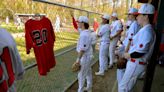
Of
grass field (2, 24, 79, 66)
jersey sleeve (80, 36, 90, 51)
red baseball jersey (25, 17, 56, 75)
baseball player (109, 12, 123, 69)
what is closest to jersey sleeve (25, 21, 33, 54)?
red baseball jersey (25, 17, 56, 75)

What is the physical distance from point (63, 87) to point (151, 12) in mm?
2657

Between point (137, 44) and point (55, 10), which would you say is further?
point (55, 10)

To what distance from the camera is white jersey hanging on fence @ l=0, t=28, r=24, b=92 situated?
4.90ft

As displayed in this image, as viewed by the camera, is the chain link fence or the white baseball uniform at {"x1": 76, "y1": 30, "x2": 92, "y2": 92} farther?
the white baseball uniform at {"x1": 76, "y1": 30, "x2": 92, "y2": 92}

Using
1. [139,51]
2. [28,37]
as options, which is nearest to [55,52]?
[28,37]

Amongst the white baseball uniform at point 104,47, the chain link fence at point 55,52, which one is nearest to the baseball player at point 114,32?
the white baseball uniform at point 104,47

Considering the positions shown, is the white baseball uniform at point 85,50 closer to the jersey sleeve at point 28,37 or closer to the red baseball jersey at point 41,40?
the red baseball jersey at point 41,40

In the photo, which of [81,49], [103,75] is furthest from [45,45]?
[103,75]

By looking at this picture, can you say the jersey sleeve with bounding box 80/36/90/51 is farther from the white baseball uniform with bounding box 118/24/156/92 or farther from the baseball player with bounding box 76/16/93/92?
the white baseball uniform with bounding box 118/24/156/92

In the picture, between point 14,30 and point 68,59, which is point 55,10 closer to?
point 14,30

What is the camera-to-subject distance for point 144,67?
3.13 m

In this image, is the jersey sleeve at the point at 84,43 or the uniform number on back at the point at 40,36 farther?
the jersey sleeve at the point at 84,43

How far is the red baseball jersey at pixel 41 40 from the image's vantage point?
8.95ft

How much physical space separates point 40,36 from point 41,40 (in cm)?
6
